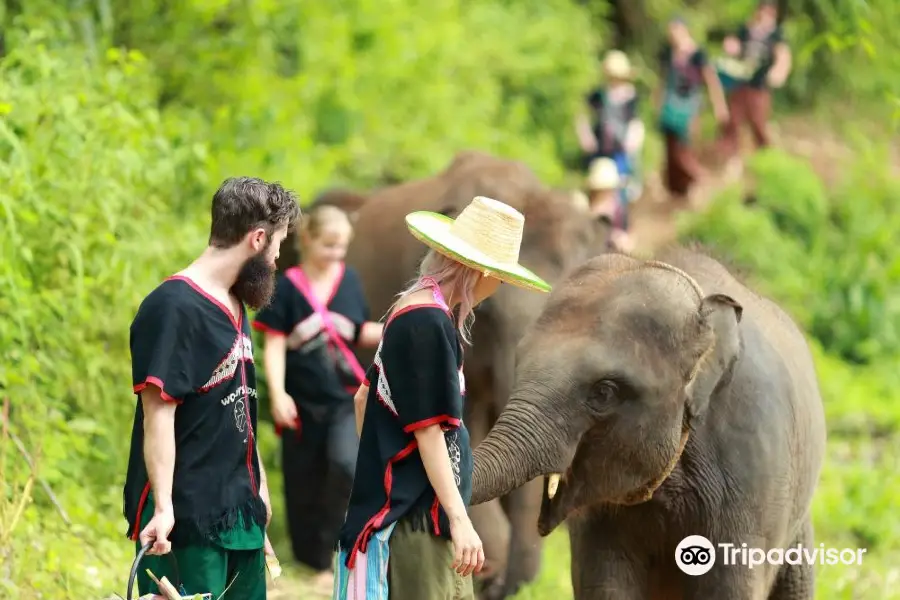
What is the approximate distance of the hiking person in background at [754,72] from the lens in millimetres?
17359

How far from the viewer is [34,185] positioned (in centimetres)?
715

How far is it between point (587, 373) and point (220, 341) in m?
1.20

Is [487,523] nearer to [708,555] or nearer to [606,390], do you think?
[708,555]

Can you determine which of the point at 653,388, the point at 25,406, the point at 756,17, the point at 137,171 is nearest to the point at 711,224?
the point at 756,17

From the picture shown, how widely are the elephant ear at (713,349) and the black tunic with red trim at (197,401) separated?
57.5 inches

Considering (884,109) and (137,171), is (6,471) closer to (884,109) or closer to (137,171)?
(137,171)

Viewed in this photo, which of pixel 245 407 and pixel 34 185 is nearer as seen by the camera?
pixel 245 407

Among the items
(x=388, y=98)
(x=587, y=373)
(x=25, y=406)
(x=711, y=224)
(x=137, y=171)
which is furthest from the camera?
(x=711, y=224)

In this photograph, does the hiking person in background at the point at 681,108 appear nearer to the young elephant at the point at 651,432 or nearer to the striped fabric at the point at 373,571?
the young elephant at the point at 651,432

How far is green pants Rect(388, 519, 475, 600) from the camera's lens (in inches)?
164

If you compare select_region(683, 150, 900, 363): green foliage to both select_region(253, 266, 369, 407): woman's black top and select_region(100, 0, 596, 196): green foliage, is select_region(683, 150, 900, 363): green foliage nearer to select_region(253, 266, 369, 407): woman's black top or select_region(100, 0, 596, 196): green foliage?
select_region(100, 0, 596, 196): green foliage

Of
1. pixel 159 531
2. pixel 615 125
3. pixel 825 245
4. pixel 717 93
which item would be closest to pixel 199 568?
pixel 159 531

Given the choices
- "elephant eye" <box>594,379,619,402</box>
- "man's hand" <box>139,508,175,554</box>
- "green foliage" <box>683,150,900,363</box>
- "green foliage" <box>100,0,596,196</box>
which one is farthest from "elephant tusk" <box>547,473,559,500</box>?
"green foliage" <box>683,150,900,363</box>

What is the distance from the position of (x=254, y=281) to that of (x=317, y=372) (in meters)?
3.30
